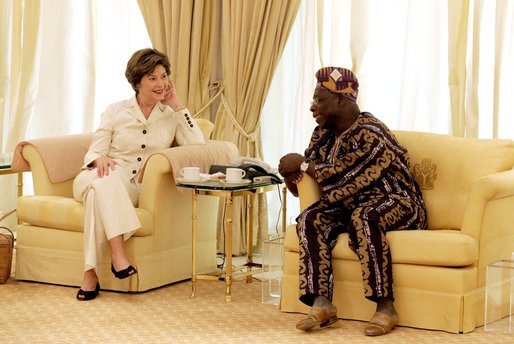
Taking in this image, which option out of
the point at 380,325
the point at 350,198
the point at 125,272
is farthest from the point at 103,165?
the point at 380,325

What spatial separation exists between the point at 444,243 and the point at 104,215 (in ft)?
5.85

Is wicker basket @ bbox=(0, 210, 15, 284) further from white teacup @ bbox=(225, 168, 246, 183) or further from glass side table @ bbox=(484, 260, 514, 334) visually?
glass side table @ bbox=(484, 260, 514, 334)

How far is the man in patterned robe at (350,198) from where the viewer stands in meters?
4.56

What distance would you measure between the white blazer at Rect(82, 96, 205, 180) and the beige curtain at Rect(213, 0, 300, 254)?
2.47 ft

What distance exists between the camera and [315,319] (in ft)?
14.9

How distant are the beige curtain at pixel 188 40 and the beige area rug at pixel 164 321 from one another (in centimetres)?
151

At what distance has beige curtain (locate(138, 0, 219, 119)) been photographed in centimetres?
642

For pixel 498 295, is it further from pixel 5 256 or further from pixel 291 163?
pixel 5 256

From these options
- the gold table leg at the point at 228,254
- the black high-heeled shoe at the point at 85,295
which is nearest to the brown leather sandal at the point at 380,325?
the gold table leg at the point at 228,254

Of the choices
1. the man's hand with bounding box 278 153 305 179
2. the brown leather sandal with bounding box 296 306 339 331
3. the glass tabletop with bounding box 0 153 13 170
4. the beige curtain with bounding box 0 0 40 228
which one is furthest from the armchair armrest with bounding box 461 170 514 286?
the beige curtain with bounding box 0 0 40 228

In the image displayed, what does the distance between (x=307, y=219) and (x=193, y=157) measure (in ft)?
3.21

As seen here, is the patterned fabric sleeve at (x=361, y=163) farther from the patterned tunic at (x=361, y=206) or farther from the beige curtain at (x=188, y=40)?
the beige curtain at (x=188, y=40)

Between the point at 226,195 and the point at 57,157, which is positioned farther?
the point at 57,157

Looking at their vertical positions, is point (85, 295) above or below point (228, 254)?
below
